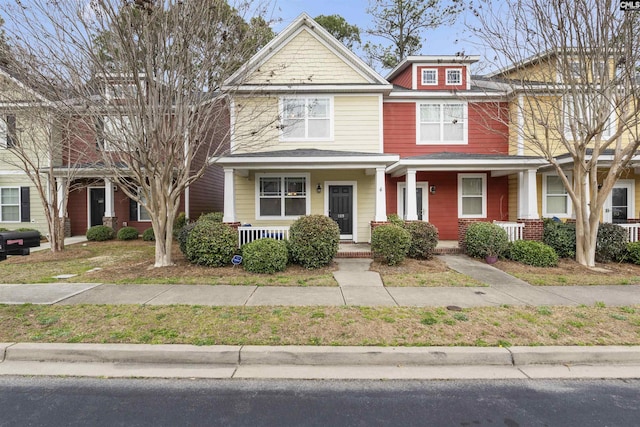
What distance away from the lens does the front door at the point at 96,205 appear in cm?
1568

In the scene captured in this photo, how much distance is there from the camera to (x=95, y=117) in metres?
7.28

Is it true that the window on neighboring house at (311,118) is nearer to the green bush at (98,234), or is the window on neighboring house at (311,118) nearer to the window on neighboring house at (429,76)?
the window on neighboring house at (429,76)

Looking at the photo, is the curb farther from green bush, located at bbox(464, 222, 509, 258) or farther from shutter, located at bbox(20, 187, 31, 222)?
shutter, located at bbox(20, 187, 31, 222)

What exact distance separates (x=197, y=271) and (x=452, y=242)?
29.6 feet

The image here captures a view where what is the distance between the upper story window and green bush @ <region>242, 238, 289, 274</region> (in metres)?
10.1

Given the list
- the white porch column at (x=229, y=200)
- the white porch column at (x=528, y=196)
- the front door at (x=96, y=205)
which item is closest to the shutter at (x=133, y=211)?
the front door at (x=96, y=205)

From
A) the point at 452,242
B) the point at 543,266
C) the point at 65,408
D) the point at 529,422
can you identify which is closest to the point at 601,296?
the point at 543,266

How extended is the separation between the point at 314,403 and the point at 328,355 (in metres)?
0.78

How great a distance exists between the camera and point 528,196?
10.6 m

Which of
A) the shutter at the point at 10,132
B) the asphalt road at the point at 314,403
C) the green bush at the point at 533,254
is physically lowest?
the asphalt road at the point at 314,403

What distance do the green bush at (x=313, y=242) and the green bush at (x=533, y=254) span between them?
524cm

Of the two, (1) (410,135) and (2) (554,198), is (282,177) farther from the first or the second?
(2) (554,198)

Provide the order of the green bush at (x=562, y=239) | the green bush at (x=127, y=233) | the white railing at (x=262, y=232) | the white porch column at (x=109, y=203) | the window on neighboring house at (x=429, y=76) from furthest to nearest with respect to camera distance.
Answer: the white porch column at (x=109, y=203), the green bush at (x=127, y=233), the window on neighboring house at (x=429, y=76), the white railing at (x=262, y=232), the green bush at (x=562, y=239)

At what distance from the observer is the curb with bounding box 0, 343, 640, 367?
383 centimetres
